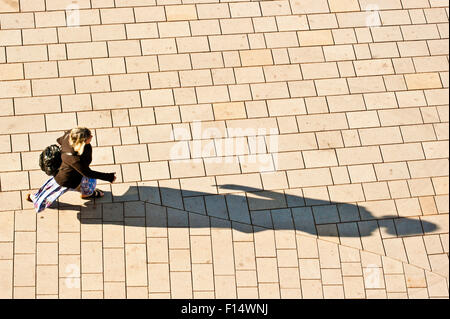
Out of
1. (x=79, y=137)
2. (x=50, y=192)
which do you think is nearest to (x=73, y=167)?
(x=79, y=137)

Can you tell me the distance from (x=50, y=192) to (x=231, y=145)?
9.04ft

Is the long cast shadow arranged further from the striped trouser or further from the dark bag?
the dark bag

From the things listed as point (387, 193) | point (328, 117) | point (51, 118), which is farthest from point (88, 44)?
point (387, 193)

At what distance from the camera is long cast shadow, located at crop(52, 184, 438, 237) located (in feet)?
26.0

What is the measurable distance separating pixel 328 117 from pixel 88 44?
403 centimetres

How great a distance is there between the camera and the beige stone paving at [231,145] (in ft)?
25.3

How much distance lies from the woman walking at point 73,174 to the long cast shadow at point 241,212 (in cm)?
46

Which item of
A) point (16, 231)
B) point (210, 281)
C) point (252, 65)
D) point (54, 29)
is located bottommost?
point (210, 281)

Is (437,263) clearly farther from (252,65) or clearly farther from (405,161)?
(252,65)

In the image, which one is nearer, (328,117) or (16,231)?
(16,231)

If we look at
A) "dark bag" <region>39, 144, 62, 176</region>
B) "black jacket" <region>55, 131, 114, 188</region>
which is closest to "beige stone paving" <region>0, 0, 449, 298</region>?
"black jacket" <region>55, 131, 114, 188</region>

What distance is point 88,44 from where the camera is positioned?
8.98 metres

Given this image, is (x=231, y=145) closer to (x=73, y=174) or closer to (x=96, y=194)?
(x=96, y=194)

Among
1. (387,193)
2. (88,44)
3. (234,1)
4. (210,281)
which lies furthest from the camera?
(234,1)
